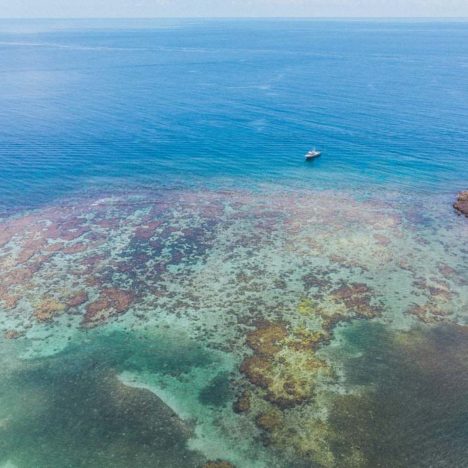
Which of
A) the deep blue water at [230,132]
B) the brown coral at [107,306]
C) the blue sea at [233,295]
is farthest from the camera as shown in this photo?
the deep blue water at [230,132]

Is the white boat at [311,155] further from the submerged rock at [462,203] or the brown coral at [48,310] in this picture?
the brown coral at [48,310]

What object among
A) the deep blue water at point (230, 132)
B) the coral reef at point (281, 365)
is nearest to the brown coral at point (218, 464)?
the coral reef at point (281, 365)

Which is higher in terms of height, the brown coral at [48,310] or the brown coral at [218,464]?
the brown coral at [48,310]

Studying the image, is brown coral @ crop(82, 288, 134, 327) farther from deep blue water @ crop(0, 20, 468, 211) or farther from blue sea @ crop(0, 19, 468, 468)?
deep blue water @ crop(0, 20, 468, 211)

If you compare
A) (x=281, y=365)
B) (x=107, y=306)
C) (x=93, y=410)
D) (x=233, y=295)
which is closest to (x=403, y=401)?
(x=281, y=365)

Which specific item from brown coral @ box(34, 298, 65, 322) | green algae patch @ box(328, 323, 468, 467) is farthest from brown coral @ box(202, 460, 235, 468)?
brown coral @ box(34, 298, 65, 322)

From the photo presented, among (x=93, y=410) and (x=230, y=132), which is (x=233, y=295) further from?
(x=230, y=132)

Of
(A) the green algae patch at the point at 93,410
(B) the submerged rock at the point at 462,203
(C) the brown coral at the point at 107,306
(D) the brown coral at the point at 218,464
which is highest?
(B) the submerged rock at the point at 462,203
